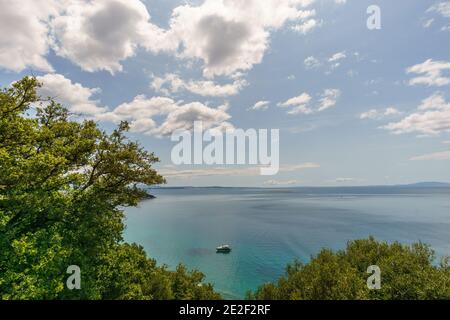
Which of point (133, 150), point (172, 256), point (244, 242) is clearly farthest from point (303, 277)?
point (244, 242)

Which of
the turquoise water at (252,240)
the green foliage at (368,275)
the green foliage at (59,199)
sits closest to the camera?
the green foliage at (59,199)

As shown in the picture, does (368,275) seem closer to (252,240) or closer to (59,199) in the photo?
(59,199)

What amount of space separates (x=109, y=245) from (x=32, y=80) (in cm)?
1190

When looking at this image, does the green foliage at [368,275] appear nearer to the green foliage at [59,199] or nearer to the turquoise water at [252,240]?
the green foliage at [59,199]

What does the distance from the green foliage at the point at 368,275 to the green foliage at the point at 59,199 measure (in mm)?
17152

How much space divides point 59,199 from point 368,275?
95.7ft

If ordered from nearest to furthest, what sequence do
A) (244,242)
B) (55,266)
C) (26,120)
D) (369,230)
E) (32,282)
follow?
1. (32,282)
2. (55,266)
3. (26,120)
4. (244,242)
5. (369,230)

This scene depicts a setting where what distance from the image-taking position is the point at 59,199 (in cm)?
1580

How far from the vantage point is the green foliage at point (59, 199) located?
488 inches

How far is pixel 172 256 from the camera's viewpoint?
74.0 meters

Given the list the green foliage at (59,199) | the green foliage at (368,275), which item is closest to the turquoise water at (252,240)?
the green foliage at (368,275)

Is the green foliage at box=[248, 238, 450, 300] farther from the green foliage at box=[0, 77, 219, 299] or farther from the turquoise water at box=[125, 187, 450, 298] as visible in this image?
the turquoise water at box=[125, 187, 450, 298]

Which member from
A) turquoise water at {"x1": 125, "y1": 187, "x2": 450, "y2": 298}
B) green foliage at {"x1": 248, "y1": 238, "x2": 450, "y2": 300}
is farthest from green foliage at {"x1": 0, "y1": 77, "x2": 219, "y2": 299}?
turquoise water at {"x1": 125, "y1": 187, "x2": 450, "y2": 298}
